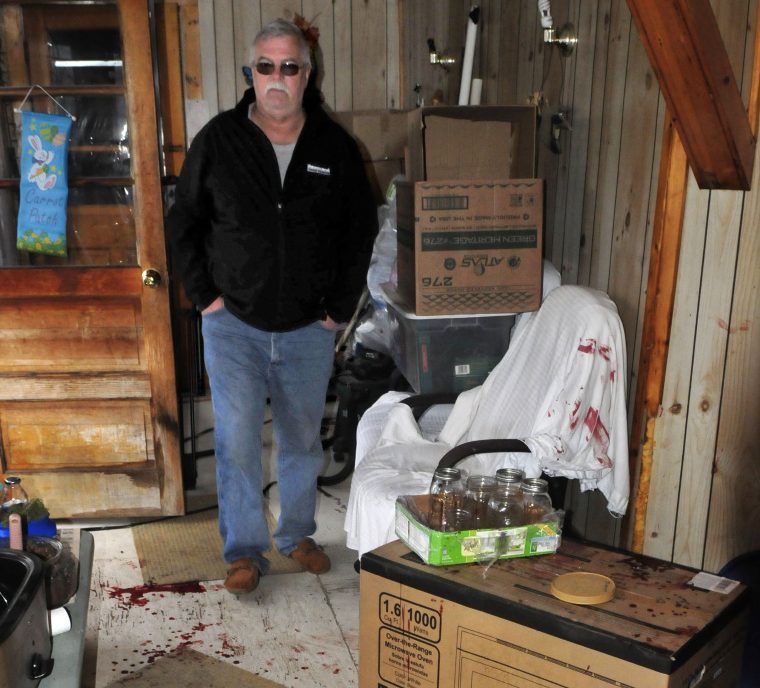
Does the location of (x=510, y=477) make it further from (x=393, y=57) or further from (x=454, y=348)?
(x=393, y=57)

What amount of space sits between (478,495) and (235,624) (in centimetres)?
94

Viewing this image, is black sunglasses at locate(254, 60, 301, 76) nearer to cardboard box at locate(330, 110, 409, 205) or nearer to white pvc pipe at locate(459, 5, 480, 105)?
white pvc pipe at locate(459, 5, 480, 105)

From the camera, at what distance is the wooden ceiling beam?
1.43 metres

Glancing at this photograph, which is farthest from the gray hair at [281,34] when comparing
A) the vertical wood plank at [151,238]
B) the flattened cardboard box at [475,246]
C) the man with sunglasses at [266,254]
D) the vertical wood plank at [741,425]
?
the vertical wood plank at [741,425]

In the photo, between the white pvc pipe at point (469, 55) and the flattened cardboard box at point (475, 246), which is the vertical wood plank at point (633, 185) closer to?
the flattened cardboard box at point (475, 246)

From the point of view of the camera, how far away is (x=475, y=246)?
2111 millimetres

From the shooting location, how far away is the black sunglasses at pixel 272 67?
6.86ft

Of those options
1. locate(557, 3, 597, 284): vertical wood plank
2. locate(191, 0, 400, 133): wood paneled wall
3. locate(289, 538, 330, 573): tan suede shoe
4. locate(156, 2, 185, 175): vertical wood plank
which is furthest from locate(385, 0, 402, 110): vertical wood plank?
locate(289, 538, 330, 573): tan suede shoe

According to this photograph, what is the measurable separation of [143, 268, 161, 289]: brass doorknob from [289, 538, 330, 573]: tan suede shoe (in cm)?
99

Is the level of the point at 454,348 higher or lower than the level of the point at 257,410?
higher

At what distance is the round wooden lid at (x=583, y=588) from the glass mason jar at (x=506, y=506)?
143 millimetres

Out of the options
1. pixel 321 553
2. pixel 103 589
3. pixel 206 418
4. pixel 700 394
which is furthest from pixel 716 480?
pixel 206 418

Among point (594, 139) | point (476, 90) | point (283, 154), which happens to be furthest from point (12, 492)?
point (476, 90)

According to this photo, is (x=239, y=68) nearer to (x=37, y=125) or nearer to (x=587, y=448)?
(x=37, y=125)
